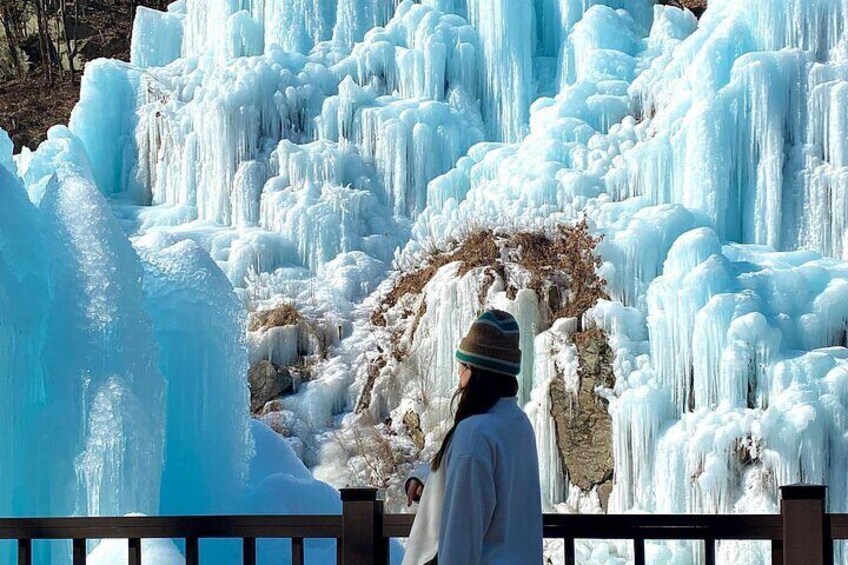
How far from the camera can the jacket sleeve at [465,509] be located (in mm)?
3691

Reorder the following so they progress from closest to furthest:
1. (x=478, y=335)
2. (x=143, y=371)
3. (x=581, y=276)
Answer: (x=478, y=335)
(x=143, y=371)
(x=581, y=276)

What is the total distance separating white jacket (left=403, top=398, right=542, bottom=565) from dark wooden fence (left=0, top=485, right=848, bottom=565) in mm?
1293

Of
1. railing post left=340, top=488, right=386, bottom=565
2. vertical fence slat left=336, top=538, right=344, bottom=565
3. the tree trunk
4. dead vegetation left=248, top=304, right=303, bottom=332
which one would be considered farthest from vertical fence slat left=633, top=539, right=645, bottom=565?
the tree trunk

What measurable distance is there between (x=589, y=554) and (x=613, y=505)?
1.82 feet

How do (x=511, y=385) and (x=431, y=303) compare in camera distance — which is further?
(x=431, y=303)

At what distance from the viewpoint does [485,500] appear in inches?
149

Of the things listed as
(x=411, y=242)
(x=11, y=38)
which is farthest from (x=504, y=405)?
(x=11, y=38)

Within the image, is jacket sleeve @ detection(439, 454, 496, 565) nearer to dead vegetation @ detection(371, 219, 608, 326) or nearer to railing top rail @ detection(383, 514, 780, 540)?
railing top rail @ detection(383, 514, 780, 540)

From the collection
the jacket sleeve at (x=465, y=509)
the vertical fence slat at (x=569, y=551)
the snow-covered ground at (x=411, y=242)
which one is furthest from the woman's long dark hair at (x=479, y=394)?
the snow-covered ground at (x=411, y=242)

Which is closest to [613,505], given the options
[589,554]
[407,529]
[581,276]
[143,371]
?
[589,554]

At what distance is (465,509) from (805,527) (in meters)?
1.90

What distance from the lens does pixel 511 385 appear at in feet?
13.1

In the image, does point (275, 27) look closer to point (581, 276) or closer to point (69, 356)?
point (581, 276)

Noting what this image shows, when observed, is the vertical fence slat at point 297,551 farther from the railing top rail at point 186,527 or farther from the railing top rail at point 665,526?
the railing top rail at point 665,526
